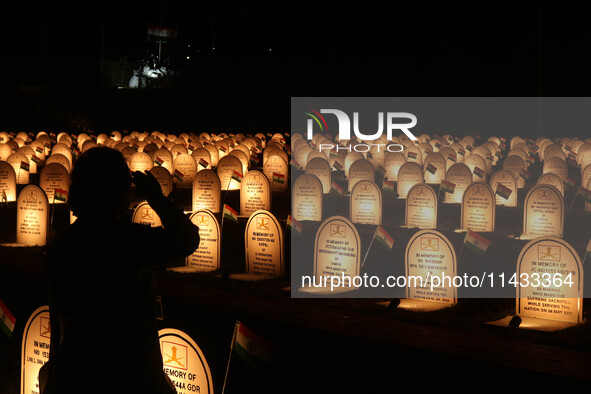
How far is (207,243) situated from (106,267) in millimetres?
4692

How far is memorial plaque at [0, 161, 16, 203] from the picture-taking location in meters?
10.9

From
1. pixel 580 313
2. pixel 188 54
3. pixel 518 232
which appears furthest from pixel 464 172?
pixel 188 54

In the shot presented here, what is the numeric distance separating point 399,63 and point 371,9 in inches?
106

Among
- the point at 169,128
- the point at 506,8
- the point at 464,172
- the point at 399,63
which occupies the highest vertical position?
the point at 506,8

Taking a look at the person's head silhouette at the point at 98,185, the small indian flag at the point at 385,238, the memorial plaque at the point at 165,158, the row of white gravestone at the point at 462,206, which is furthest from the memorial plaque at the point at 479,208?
the memorial plaque at the point at 165,158

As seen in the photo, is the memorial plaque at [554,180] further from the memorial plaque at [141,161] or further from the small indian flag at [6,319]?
the small indian flag at [6,319]

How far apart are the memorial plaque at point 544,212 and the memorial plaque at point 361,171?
12.9 ft

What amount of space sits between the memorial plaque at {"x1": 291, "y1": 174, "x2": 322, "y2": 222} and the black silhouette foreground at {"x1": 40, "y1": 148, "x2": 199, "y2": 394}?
280 inches

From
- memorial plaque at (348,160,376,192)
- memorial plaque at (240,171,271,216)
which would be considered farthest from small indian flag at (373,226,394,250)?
memorial plaque at (348,160,376,192)

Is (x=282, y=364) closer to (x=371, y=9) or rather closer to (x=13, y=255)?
(x=13, y=255)

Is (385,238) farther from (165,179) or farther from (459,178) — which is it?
(165,179)

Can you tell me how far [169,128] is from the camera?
97.1 ft

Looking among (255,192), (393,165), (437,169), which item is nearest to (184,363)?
(255,192)

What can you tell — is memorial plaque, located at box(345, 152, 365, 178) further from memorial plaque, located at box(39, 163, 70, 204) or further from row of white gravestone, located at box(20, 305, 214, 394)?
row of white gravestone, located at box(20, 305, 214, 394)
